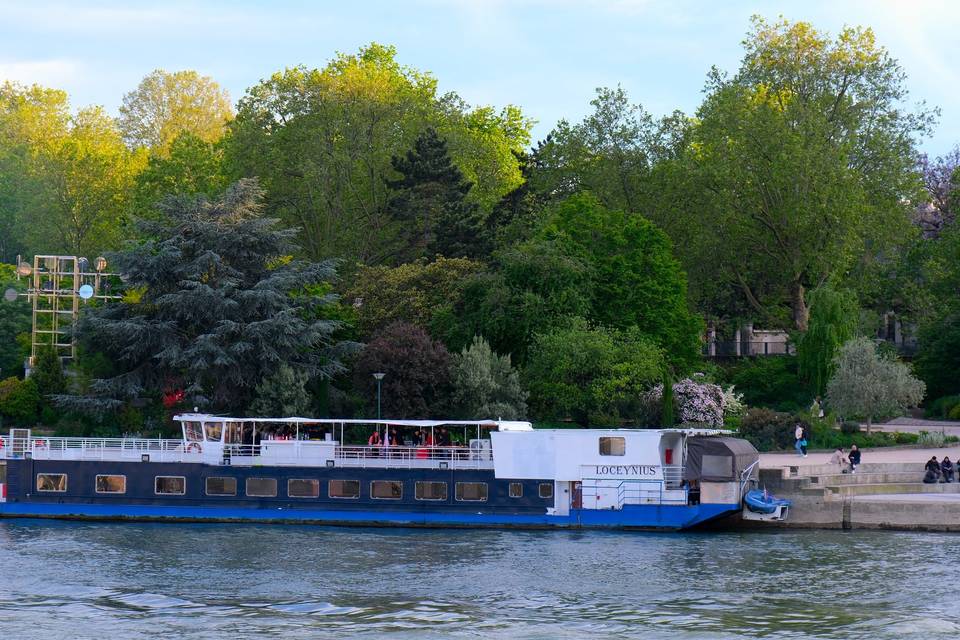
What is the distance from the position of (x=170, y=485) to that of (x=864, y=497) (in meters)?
25.0

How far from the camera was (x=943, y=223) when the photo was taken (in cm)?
9238

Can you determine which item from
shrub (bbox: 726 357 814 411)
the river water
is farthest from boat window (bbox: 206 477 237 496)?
shrub (bbox: 726 357 814 411)

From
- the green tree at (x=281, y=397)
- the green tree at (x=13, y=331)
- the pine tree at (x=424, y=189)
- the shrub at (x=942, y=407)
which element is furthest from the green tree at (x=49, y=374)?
the shrub at (x=942, y=407)

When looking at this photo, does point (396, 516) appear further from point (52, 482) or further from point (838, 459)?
point (838, 459)

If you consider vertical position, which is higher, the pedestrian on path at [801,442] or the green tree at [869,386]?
the green tree at [869,386]

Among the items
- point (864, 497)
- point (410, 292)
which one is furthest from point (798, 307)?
point (864, 497)

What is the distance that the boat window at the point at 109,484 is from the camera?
5128 centimetres

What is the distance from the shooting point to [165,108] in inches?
4978

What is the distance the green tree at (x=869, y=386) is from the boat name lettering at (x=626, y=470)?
1993 cm

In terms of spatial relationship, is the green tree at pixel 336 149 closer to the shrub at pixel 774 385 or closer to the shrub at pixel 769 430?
the shrub at pixel 774 385

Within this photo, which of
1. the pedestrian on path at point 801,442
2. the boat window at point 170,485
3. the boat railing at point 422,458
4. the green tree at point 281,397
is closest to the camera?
the boat railing at point 422,458

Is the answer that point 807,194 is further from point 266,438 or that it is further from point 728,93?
point 266,438

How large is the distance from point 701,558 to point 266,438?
1822cm

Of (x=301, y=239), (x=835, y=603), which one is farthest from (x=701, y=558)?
(x=301, y=239)
